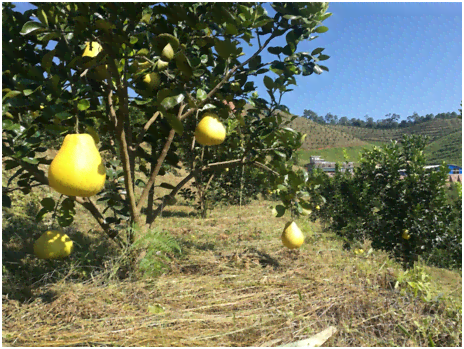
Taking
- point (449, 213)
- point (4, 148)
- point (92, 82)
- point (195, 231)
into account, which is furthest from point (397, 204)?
point (4, 148)

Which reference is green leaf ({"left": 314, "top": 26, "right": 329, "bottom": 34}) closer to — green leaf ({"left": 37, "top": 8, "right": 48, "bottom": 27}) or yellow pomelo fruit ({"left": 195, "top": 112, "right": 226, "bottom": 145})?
yellow pomelo fruit ({"left": 195, "top": 112, "right": 226, "bottom": 145})

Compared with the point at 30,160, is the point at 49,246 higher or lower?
lower

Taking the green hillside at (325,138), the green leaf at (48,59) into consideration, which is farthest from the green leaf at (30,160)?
the green hillside at (325,138)

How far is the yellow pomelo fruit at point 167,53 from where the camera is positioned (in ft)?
4.86

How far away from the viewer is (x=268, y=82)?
7.05ft

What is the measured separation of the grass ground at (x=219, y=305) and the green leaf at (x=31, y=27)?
4.66 feet

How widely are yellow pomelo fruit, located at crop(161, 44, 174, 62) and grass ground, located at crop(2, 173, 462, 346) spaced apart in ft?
4.51

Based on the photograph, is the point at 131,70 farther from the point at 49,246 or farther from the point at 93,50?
the point at 49,246

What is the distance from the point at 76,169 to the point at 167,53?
68cm

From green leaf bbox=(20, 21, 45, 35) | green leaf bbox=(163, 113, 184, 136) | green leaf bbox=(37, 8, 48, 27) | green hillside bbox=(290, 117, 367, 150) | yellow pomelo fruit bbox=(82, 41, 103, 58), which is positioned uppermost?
green hillside bbox=(290, 117, 367, 150)

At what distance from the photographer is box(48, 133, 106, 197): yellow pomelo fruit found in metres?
1.26

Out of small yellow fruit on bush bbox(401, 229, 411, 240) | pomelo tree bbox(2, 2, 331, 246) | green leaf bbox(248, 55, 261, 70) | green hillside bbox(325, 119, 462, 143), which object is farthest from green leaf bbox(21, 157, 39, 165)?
green hillside bbox(325, 119, 462, 143)

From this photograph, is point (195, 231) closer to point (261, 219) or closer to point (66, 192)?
point (261, 219)

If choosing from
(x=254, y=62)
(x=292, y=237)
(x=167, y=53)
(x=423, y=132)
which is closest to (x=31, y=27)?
(x=167, y=53)
